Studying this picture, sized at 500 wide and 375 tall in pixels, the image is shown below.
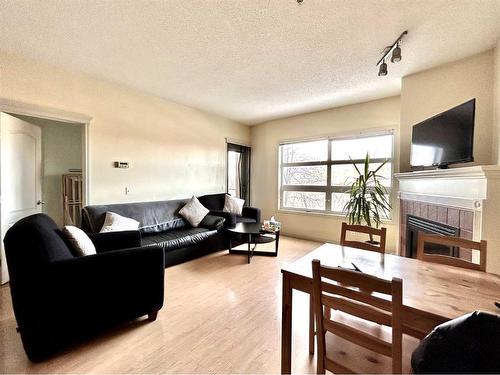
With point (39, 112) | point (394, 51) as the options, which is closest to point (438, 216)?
point (394, 51)

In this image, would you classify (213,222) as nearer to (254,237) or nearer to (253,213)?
(254,237)

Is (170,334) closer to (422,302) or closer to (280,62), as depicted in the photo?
(422,302)

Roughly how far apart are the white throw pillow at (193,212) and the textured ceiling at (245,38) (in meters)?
1.95

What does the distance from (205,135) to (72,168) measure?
254 cm

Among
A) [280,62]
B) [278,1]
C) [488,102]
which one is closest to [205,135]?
[280,62]

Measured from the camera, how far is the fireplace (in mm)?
2257

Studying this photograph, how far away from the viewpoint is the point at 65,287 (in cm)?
151

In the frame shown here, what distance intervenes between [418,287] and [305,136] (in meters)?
3.98

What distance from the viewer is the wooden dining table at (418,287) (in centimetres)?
92

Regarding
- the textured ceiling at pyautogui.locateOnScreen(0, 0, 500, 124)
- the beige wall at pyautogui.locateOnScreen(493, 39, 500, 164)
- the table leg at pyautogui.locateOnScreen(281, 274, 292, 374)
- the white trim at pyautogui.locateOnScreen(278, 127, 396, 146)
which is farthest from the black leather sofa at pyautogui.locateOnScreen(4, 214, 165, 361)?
the white trim at pyautogui.locateOnScreen(278, 127, 396, 146)

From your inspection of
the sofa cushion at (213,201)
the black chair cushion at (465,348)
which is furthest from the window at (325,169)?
the black chair cushion at (465,348)

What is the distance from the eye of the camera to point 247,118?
5.09m

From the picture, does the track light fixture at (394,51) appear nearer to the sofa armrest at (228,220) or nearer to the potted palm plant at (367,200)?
the potted palm plant at (367,200)

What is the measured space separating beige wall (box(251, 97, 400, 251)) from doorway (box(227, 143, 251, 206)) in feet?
0.59
